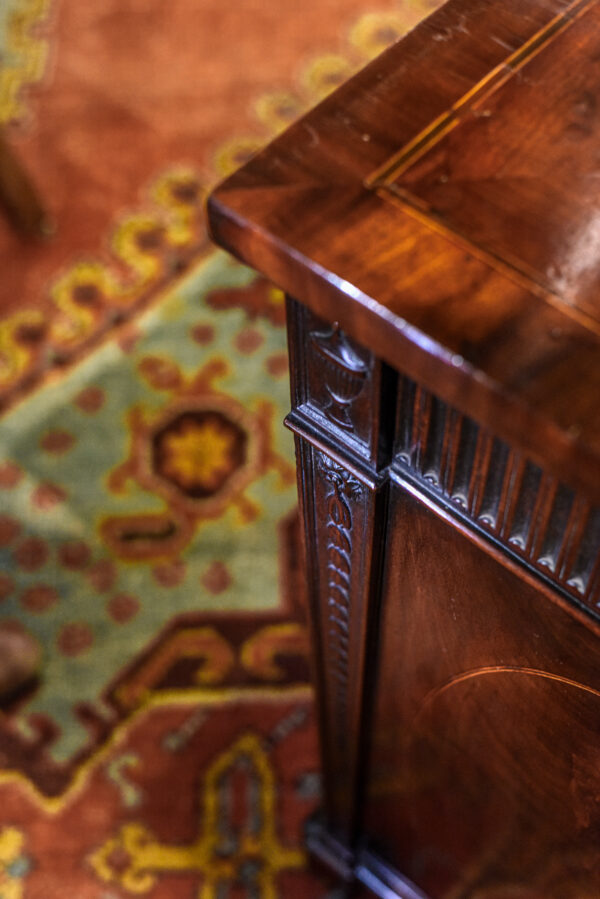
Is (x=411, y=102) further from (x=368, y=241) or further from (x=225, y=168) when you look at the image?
(x=225, y=168)

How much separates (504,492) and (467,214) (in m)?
0.11

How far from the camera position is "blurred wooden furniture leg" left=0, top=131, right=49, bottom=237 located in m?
1.29

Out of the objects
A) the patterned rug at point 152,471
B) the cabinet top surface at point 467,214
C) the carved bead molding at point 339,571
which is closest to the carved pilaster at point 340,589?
the carved bead molding at point 339,571

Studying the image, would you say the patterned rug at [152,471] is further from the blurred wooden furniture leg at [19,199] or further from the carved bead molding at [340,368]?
the carved bead molding at [340,368]

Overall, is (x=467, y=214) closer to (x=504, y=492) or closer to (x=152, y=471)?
(x=504, y=492)

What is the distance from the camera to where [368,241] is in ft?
1.18

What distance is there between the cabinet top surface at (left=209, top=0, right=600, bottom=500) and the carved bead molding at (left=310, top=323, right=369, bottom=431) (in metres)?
0.03

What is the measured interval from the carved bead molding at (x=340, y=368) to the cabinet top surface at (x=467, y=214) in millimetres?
27

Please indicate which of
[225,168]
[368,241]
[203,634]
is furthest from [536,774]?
[225,168]

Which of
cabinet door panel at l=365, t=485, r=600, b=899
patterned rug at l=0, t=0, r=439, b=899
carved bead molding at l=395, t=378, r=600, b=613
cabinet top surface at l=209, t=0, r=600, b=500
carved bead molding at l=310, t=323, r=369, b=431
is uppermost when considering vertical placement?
cabinet top surface at l=209, t=0, r=600, b=500

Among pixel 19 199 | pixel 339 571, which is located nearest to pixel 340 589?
pixel 339 571

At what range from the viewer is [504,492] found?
391mm

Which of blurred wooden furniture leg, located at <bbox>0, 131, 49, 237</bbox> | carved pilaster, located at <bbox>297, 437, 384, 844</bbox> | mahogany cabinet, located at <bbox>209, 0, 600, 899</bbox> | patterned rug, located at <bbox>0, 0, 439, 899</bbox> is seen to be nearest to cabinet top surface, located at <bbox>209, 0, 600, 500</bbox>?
mahogany cabinet, located at <bbox>209, 0, 600, 899</bbox>

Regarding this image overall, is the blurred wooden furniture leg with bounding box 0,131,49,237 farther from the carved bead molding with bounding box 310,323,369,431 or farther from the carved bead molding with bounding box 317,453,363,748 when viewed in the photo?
the carved bead molding with bounding box 310,323,369,431
